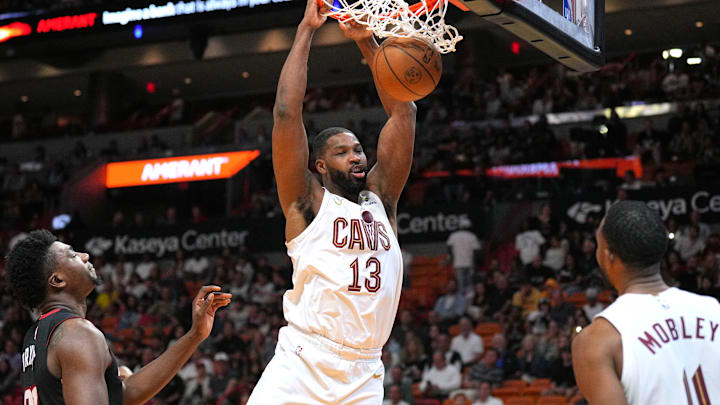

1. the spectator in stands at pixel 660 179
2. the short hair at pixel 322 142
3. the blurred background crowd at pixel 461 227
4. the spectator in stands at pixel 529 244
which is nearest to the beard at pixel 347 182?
the short hair at pixel 322 142

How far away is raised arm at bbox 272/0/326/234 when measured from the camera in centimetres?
445

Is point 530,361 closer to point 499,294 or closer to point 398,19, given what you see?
point 499,294

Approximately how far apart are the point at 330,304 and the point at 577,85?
49.5 feet

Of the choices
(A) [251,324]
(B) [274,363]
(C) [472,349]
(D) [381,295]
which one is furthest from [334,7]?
(A) [251,324]

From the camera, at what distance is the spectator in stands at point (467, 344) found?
12.2m

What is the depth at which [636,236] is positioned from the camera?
2.95 meters

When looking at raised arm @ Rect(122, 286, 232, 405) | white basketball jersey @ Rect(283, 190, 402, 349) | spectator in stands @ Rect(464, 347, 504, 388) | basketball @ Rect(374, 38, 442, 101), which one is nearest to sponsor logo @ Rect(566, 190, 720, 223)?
spectator in stands @ Rect(464, 347, 504, 388)

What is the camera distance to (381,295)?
4426 mm

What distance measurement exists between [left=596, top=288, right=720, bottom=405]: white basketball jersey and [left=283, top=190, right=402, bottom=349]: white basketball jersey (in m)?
1.63

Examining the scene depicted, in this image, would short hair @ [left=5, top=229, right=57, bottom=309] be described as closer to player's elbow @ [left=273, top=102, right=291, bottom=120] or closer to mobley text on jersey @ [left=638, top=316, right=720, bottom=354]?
player's elbow @ [left=273, top=102, right=291, bottom=120]

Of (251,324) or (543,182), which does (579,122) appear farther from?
(251,324)

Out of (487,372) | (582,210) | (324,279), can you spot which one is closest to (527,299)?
(487,372)

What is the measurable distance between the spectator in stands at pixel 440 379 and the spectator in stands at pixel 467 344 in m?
0.30

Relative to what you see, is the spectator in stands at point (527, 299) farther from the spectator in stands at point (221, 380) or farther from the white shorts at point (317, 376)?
the white shorts at point (317, 376)
